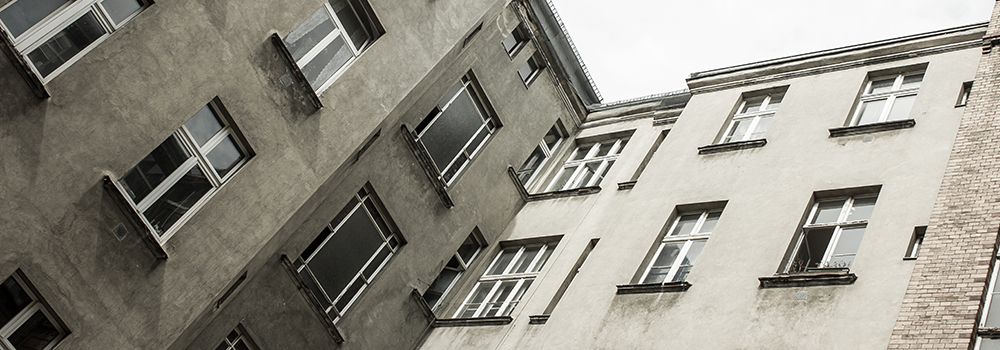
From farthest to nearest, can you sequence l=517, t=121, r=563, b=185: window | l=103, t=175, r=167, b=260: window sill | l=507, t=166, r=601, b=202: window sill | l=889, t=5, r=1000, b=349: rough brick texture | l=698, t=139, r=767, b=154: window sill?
l=517, t=121, r=563, b=185: window, l=507, t=166, r=601, b=202: window sill, l=698, t=139, r=767, b=154: window sill, l=103, t=175, r=167, b=260: window sill, l=889, t=5, r=1000, b=349: rough brick texture

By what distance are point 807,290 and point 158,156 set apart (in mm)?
10857

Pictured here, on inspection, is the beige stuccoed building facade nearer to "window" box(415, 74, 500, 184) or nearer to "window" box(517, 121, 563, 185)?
"window" box(415, 74, 500, 184)

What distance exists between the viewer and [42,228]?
35.9 ft

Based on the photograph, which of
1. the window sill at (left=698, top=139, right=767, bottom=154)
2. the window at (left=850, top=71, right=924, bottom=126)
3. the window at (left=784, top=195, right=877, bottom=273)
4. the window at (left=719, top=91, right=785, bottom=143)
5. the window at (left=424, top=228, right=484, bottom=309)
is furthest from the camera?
the window at (left=424, top=228, right=484, bottom=309)

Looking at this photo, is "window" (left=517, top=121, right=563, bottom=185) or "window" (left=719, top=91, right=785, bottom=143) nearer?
"window" (left=719, top=91, right=785, bottom=143)

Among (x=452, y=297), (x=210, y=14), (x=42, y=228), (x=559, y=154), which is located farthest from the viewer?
(x=559, y=154)

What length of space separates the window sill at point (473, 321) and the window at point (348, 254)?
205 centimetres

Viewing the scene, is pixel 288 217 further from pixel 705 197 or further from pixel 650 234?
pixel 705 197

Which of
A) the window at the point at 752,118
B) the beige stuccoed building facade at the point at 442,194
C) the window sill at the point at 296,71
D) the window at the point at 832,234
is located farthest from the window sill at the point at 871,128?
the window sill at the point at 296,71

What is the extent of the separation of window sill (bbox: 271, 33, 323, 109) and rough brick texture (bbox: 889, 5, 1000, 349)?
1038 centimetres

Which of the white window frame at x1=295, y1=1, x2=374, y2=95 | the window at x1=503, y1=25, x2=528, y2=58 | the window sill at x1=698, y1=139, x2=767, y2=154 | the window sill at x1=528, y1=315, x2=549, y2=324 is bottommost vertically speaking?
Answer: the window sill at x1=528, y1=315, x2=549, y2=324

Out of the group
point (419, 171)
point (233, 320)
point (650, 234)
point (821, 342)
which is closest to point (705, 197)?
point (650, 234)

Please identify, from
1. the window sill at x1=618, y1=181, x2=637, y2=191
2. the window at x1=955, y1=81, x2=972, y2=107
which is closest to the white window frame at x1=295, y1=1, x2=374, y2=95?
the window sill at x1=618, y1=181, x2=637, y2=191

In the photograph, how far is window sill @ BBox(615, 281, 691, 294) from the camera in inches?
549
